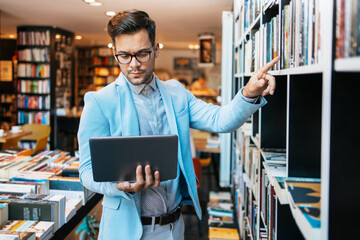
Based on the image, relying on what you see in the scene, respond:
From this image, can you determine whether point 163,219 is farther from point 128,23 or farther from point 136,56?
point 128,23

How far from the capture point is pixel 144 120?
1.55m

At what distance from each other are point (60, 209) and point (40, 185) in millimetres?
325

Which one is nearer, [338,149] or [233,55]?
[338,149]

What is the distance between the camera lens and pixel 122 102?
4.94 feet

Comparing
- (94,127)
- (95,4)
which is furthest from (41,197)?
(95,4)

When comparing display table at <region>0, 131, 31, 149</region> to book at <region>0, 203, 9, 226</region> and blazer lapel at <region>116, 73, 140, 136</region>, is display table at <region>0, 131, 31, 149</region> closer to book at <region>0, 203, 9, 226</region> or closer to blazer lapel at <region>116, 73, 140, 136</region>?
book at <region>0, 203, 9, 226</region>

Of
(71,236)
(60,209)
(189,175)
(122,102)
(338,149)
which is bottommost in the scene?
(71,236)

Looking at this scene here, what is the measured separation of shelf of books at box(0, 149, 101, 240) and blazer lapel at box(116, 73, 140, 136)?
766 millimetres

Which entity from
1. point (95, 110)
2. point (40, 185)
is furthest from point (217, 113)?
point (40, 185)

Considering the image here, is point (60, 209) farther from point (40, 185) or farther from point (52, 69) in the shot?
point (52, 69)

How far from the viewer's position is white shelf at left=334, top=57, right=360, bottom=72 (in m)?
0.67

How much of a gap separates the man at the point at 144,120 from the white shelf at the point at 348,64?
0.50m

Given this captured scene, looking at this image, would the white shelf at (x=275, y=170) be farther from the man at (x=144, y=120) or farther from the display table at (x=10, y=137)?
the display table at (x=10, y=137)

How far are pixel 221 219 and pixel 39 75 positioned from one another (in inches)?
240
